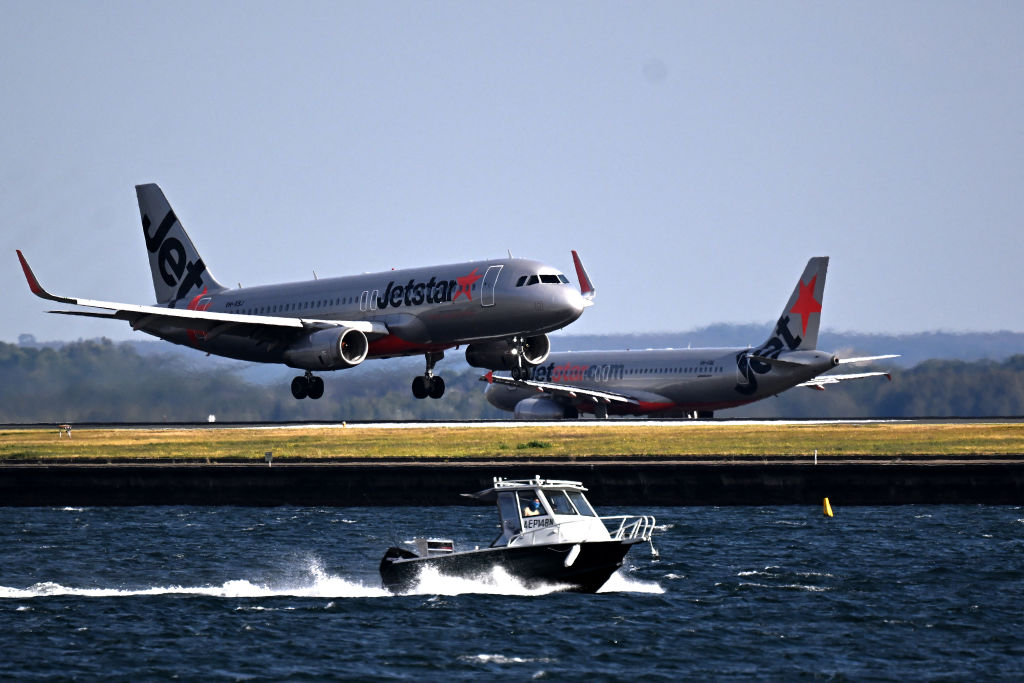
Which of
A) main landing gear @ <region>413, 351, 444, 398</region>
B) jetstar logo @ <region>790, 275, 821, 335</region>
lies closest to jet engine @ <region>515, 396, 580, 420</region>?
jetstar logo @ <region>790, 275, 821, 335</region>

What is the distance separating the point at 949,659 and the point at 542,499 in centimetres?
1675

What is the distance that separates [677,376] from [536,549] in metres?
95.2

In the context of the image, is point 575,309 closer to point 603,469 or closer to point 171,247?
point 603,469

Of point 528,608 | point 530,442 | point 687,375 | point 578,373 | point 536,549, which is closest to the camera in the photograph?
point 528,608

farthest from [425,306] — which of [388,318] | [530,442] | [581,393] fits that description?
[581,393]

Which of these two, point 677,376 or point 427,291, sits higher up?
point 427,291

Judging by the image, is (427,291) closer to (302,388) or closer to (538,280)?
(538,280)

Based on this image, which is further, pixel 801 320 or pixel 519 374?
pixel 801 320

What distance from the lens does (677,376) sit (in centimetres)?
15150

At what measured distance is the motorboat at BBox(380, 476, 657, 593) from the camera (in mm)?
57812

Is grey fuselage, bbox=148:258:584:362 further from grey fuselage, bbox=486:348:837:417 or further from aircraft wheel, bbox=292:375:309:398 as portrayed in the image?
grey fuselage, bbox=486:348:837:417

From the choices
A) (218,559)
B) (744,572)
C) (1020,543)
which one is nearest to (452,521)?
(218,559)

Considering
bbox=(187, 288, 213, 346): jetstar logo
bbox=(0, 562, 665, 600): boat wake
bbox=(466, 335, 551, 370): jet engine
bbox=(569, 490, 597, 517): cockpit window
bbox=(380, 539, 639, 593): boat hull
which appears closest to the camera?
bbox=(380, 539, 639, 593): boat hull

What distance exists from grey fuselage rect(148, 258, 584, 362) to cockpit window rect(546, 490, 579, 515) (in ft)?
40.0
